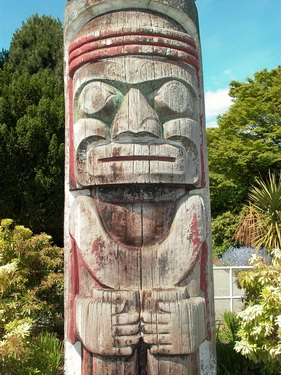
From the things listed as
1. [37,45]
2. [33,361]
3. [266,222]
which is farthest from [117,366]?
[37,45]

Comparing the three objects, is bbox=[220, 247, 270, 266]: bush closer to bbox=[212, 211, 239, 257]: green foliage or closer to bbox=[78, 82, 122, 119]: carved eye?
bbox=[212, 211, 239, 257]: green foliage

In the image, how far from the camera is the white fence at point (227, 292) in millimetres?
6707

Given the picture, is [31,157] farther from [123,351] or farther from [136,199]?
[123,351]

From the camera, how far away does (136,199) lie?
8.16ft

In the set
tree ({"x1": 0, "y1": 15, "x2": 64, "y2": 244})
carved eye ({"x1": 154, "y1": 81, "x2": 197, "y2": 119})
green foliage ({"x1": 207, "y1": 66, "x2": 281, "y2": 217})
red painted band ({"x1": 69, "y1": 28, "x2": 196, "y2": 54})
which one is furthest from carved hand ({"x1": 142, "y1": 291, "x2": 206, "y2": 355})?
green foliage ({"x1": 207, "y1": 66, "x2": 281, "y2": 217})

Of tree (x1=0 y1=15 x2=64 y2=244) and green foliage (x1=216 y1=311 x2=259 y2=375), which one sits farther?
tree (x1=0 y1=15 x2=64 y2=244)

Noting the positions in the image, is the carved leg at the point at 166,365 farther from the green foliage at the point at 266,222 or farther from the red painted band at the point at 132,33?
the green foliage at the point at 266,222

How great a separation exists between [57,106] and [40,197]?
262 cm

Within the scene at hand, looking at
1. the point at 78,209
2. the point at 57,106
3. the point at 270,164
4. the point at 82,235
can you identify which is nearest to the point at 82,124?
the point at 78,209

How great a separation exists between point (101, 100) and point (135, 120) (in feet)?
0.93

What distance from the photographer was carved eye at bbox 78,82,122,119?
2.46 m

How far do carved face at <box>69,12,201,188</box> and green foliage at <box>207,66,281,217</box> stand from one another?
13.3 meters

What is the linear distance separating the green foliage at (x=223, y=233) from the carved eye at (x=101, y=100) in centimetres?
1157

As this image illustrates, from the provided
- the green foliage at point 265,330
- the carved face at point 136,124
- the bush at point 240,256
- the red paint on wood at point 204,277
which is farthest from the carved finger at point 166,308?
the bush at point 240,256
